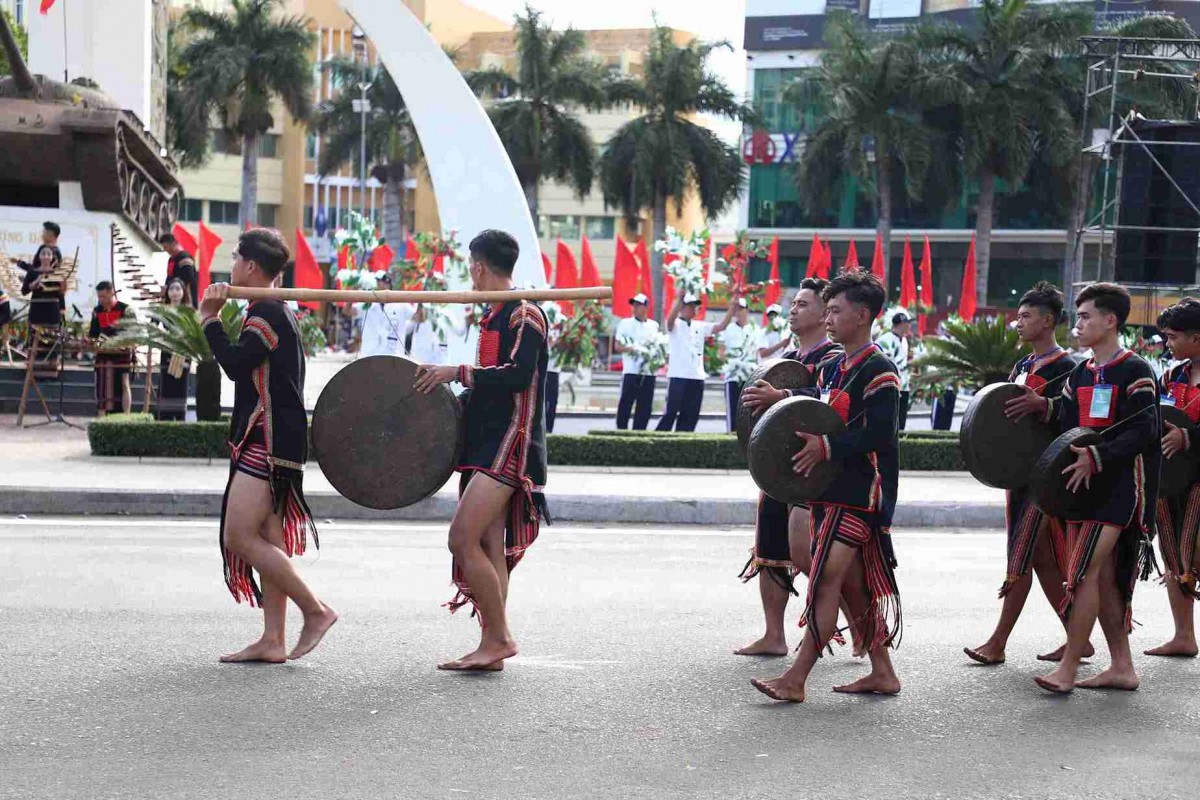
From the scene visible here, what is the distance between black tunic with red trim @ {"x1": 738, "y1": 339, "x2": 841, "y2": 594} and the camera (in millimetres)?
7754

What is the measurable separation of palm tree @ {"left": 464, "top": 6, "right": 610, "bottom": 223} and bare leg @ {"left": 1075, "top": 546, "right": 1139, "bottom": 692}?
5682 cm

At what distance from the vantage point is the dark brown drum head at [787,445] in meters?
6.54

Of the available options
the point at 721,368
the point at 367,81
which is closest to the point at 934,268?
the point at 367,81

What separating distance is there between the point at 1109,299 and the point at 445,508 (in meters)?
6.85

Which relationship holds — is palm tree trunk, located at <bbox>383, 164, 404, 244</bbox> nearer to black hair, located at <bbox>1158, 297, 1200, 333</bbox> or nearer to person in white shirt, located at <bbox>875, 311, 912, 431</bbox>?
person in white shirt, located at <bbox>875, 311, 912, 431</bbox>

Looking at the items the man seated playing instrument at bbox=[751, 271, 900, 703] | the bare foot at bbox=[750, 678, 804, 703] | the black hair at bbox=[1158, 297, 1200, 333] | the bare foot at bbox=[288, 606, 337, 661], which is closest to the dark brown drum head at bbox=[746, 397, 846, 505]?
the man seated playing instrument at bbox=[751, 271, 900, 703]

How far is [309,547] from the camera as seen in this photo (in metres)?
10.9

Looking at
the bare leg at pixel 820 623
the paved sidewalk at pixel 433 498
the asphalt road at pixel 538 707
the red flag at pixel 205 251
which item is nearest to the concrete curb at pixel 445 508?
the paved sidewalk at pixel 433 498

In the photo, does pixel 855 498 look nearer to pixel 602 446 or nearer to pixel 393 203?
pixel 602 446

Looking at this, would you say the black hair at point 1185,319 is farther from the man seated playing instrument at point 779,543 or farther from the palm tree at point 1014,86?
the palm tree at point 1014,86

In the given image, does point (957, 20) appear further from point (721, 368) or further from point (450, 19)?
point (721, 368)

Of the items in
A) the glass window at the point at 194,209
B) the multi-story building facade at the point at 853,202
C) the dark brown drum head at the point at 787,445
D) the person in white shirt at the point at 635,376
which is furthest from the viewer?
the glass window at the point at 194,209

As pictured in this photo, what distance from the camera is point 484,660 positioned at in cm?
712

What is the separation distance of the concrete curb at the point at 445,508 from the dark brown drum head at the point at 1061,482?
6295 millimetres
